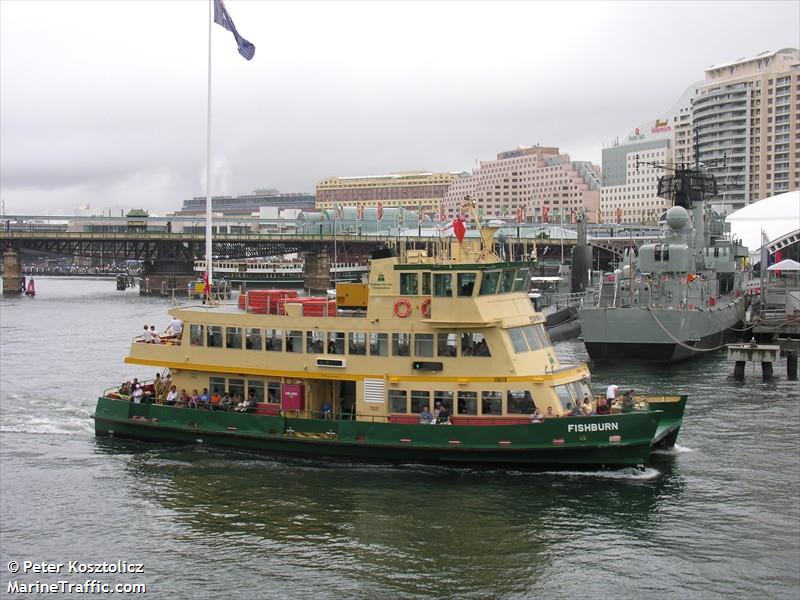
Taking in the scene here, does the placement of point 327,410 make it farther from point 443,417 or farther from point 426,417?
point 443,417

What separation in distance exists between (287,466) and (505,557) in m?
9.60

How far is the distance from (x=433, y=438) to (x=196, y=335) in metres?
9.60

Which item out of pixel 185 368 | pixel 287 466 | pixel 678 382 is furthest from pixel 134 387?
pixel 678 382

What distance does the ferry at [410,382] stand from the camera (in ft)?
89.5

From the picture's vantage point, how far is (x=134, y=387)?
108ft

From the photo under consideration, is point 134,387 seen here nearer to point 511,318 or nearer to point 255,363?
point 255,363

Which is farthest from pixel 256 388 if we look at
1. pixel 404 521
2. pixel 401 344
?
pixel 404 521

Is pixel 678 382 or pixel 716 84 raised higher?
pixel 716 84

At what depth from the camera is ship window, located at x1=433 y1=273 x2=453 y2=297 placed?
28.4 m

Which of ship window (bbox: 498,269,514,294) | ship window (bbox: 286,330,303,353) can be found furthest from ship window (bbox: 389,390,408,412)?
ship window (bbox: 498,269,514,294)

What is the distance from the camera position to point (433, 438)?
1086 inches

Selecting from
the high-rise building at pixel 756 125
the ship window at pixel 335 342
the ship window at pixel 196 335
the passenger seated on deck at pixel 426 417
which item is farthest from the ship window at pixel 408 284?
the high-rise building at pixel 756 125

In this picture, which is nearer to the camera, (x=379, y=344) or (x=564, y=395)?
(x=564, y=395)

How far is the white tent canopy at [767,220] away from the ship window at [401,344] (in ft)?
262
